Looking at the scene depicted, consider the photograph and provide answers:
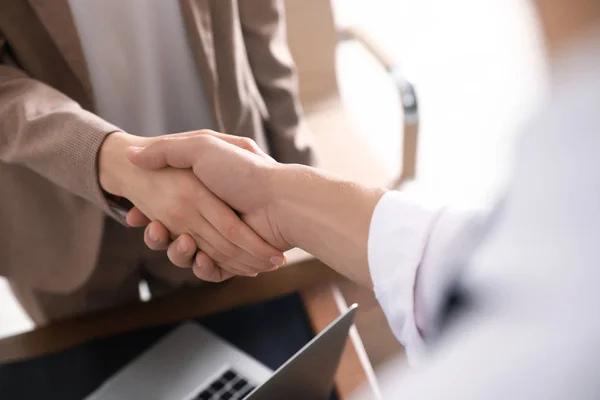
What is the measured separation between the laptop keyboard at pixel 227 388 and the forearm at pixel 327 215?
18 cm

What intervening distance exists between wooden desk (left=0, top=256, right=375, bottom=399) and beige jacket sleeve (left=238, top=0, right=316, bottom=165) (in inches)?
9.7

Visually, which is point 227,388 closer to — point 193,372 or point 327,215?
point 193,372

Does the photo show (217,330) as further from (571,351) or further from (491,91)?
(491,91)

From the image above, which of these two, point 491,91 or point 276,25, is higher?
point 276,25

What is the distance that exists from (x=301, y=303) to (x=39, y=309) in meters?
0.47

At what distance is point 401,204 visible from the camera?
49cm

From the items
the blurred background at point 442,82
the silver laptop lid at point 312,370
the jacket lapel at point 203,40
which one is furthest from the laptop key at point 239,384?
the blurred background at point 442,82

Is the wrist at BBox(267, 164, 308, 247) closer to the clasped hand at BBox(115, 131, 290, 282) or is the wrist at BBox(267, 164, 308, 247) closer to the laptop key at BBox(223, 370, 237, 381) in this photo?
the clasped hand at BBox(115, 131, 290, 282)

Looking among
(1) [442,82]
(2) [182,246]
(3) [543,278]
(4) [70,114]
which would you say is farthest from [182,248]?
(1) [442,82]

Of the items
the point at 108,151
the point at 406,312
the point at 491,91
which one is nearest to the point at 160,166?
the point at 108,151

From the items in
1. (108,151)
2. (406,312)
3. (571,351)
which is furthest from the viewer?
(108,151)

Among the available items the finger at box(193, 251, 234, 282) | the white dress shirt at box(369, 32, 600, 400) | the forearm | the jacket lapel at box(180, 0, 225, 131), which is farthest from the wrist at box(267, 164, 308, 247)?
the white dress shirt at box(369, 32, 600, 400)

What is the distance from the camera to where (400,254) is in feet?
1.48

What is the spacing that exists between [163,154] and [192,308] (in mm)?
223
